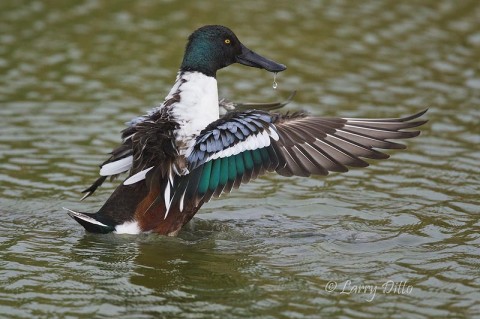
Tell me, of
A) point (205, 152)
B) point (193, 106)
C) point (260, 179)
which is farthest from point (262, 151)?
point (260, 179)

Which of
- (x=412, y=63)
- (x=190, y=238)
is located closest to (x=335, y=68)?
(x=412, y=63)

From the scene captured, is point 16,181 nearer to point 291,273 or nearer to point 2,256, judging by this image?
point 2,256

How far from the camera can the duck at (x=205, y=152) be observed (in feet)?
25.2

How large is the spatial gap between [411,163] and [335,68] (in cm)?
297

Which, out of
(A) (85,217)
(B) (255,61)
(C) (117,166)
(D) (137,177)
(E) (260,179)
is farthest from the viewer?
(E) (260,179)

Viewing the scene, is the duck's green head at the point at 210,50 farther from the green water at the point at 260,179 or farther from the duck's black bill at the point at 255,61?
the green water at the point at 260,179

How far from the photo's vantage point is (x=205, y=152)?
7.70 metres

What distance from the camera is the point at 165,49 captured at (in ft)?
43.3

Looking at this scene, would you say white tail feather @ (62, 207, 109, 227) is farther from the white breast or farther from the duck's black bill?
the duck's black bill

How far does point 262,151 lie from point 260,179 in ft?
6.75

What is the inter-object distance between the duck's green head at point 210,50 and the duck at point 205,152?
0.28 m
